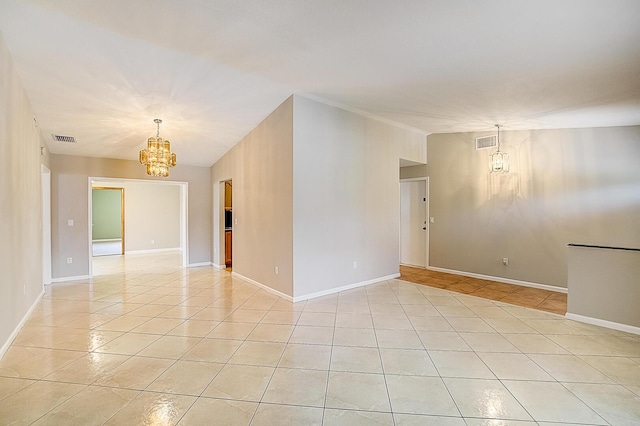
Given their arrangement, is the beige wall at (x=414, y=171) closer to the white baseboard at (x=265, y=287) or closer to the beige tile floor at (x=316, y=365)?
the beige tile floor at (x=316, y=365)

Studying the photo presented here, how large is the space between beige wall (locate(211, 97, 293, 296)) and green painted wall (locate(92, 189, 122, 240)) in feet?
26.6

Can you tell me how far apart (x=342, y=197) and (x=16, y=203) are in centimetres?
398

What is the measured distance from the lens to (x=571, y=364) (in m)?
2.54

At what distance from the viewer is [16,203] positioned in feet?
10.5

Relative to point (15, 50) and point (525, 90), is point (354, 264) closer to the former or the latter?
point (525, 90)

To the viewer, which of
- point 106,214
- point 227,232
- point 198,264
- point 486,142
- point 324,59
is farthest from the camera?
point 106,214

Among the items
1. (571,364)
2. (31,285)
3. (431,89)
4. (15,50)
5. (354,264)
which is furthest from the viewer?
(354,264)

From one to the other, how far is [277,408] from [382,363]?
1002 millimetres

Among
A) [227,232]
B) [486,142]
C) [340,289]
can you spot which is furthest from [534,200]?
[227,232]

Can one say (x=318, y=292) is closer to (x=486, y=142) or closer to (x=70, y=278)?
(x=486, y=142)

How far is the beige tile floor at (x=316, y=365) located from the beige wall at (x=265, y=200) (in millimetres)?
788

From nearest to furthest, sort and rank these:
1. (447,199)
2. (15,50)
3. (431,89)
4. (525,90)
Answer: (15,50), (525,90), (431,89), (447,199)

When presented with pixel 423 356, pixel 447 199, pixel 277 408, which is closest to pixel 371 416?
pixel 277 408

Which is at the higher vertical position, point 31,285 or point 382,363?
point 31,285
